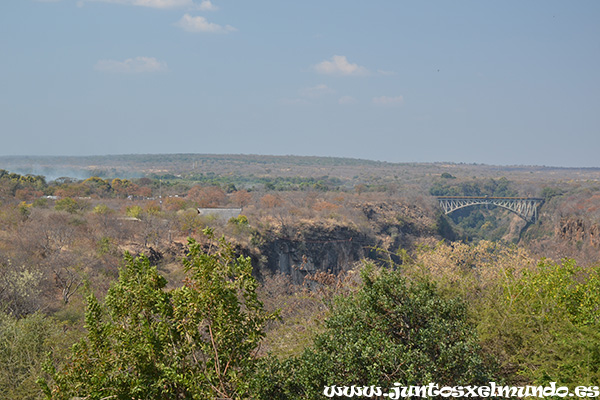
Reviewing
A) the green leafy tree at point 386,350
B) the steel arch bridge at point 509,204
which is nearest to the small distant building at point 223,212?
the green leafy tree at point 386,350

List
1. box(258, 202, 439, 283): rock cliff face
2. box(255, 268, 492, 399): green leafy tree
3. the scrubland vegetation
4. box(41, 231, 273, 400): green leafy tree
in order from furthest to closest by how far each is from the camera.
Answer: box(258, 202, 439, 283): rock cliff face
box(255, 268, 492, 399): green leafy tree
the scrubland vegetation
box(41, 231, 273, 400): green leafy tree

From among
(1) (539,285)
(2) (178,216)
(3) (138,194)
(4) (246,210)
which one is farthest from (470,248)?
(3) (138,194)

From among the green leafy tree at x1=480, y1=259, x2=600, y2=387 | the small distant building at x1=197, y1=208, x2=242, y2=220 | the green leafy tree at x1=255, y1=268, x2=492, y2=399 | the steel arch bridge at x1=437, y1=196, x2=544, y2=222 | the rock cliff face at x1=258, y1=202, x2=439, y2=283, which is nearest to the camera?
the green leafy tree at x1=255, y1=268, x2=492, y2=399

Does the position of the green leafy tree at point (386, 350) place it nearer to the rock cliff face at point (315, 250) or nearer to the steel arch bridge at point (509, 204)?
the rock cliff face at point (315, 250)

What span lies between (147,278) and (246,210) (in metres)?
44.0

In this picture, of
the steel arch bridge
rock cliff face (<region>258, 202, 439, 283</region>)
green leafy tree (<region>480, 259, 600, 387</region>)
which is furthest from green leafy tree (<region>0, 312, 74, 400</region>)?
the steel arch bridge

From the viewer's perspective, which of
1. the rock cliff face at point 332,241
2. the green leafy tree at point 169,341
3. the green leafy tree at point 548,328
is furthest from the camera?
the rock cliff face at point 332,241

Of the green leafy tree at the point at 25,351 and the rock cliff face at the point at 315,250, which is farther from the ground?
the green leafy tree at the point at 25,351

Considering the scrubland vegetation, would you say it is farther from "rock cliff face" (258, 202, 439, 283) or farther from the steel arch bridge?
the steel arch bridge

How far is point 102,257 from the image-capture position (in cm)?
2788

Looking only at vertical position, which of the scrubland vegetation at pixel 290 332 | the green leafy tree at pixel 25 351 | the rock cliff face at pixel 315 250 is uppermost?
the scrubland vegetation at pixel 290 332

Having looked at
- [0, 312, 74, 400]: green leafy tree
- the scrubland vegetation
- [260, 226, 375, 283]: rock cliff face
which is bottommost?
[260, 226, 375, 283]: rock cliff face

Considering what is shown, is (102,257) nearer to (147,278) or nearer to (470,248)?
(470,248)

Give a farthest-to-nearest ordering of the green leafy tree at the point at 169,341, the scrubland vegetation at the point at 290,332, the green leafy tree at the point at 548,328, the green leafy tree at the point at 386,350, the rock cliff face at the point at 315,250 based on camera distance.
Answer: the rock cliff face at the point at 315,250, the green leafy tree at the point at 548,328, the green leafy tree at the point at 386,350, the scrubland vegetation at the point at 290,332, the green leafy tree at the point at 169,341
